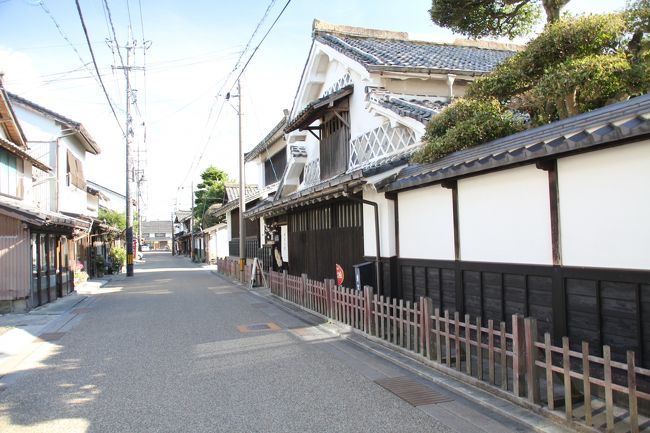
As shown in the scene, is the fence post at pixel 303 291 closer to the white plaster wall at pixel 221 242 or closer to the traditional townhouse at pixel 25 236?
the traditional townhouse at pixel 25 236

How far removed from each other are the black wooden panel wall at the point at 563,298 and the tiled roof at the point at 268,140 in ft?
53.3

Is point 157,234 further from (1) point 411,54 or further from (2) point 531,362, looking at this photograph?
(2) point 531,362

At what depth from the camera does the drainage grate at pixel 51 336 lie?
35.3 feet

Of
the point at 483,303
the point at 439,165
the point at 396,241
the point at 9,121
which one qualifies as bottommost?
the point at 483,303

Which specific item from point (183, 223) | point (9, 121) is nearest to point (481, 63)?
point (9, 121)

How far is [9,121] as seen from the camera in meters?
17.8

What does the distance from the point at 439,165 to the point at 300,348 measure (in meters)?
4.24

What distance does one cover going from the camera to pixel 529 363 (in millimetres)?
5281

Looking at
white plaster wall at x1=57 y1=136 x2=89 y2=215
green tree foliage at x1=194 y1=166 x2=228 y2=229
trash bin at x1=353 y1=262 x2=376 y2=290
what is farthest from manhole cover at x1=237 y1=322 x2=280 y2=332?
green tree foliage at x1=194 y1=166 x2=228 y2=229

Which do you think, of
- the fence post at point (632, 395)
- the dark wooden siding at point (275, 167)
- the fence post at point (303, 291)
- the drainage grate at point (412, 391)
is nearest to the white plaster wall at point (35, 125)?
the dark wooden siding at point (275, 167)

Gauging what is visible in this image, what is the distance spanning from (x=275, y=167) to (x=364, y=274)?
1725 cm

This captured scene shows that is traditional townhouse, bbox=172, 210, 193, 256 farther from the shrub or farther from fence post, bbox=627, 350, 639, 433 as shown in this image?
fence post, bbox=627, 350, 639, 433

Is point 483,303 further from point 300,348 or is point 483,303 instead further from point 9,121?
point 9,121

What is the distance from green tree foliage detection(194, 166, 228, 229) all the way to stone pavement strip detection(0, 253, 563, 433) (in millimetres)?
48363
